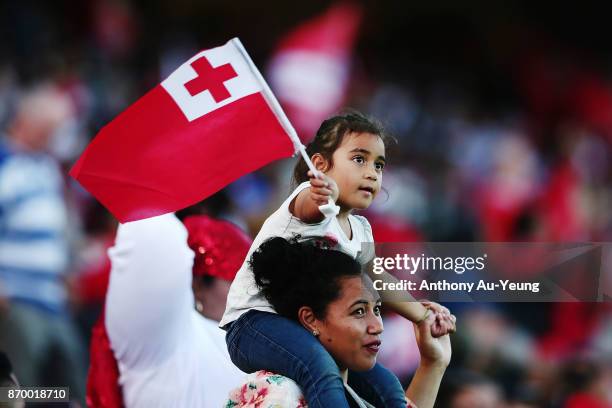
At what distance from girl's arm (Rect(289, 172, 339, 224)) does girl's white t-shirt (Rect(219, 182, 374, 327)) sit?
2 centimetres

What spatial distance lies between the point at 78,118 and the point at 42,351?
2392 mm

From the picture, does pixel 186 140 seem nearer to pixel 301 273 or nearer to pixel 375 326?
pixel 301 273

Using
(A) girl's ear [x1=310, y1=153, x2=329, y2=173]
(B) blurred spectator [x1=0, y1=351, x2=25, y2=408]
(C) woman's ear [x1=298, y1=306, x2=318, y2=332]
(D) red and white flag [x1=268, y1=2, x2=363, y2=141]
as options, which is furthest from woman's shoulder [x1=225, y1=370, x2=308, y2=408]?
(D) red and white flag [x1=268, y1=2, x2=363, y2=141]

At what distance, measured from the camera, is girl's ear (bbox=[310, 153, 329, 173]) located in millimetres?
2998

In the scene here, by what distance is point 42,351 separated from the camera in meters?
5.46

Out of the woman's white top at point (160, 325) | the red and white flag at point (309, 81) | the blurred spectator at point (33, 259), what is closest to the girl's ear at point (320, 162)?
the woman's white top at point (160, 325)

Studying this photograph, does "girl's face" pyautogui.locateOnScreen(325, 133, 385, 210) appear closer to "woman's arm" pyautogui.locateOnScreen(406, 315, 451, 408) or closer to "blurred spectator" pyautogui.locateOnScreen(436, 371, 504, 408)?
"woman's arm" pyautogui.locateOnScreen(406, 315, 451, 408)

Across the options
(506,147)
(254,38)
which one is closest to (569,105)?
(506,147)

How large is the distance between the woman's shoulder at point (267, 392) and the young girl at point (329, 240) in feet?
0.06

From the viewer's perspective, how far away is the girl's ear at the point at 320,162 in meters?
3.00

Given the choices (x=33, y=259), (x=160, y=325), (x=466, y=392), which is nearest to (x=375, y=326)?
(x=160, y=325)

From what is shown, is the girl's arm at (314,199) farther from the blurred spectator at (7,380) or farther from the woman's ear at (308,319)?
the blurred spectator at (7,380)

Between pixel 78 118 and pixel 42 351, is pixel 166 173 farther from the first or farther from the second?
pixel 78 118

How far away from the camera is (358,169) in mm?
2959
